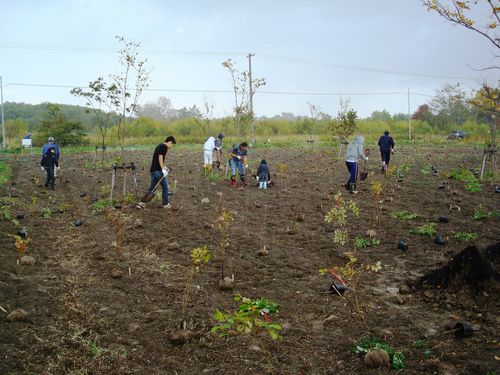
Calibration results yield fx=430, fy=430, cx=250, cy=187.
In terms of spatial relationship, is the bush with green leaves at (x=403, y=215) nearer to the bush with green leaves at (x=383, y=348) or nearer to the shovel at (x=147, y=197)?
the shovel at (x=147, y=197)

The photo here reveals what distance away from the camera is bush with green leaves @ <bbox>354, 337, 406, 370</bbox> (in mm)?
3869

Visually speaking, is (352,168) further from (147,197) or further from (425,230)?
(147,197)

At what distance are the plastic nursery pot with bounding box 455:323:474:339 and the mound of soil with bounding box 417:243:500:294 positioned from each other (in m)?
1.01

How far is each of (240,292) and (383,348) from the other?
207 centimetres

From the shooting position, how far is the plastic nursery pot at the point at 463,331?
425 centimetres

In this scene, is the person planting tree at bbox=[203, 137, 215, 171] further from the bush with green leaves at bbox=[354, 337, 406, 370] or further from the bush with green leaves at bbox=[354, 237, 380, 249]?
the bush with green leaves at bbox=[354, 337, 406, 370]

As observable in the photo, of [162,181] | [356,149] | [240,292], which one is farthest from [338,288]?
[356,149]

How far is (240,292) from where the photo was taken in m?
5.62

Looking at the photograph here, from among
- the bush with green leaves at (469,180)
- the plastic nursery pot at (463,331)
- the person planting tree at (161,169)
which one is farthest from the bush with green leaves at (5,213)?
the bush with green leaves at (469,180)

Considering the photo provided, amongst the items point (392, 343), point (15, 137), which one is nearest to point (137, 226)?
point (392, 343)

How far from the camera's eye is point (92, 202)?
38.5 ft

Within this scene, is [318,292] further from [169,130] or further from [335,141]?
[169,130]

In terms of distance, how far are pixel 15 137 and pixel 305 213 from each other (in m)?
43.4

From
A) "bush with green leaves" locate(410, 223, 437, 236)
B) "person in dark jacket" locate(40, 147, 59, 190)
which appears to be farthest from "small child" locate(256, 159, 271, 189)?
"person in dark jacket" locate(40, 147, 59, 190)
